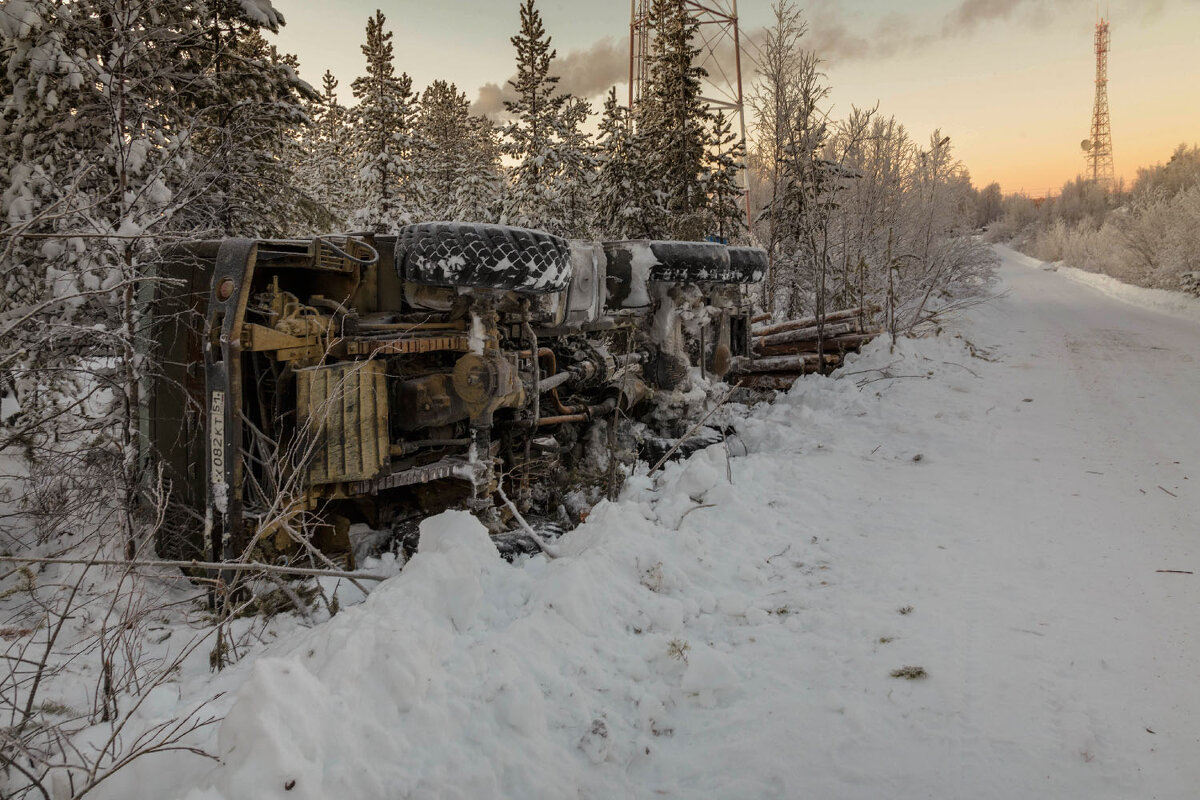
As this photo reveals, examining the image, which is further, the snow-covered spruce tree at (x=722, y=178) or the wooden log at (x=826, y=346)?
the snow-covered spruce tree at (x=722, y=178)

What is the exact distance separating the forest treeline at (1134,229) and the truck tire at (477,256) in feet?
68.9

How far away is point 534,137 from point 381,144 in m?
4.75

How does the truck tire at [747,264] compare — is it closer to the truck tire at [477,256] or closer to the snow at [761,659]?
the snow at [761,659]

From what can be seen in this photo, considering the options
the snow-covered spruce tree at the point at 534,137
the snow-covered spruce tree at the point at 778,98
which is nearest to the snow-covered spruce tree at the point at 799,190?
the snow-covered spruce tree at the point at 778,98

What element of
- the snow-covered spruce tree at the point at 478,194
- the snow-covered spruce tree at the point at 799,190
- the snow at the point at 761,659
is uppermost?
the snow-covered spruce tree at the point at 478,194

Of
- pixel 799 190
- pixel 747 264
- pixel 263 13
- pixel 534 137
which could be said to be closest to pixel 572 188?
pixel 534 137

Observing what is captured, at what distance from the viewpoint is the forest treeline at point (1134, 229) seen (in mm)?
20219

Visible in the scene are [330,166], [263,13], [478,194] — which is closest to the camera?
[263,13]

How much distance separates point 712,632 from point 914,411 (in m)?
4.80

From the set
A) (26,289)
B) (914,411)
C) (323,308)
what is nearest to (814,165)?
(914,411)

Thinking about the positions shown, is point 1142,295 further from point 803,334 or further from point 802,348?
point 803,334

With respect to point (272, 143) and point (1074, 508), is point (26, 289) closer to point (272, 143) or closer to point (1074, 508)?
point (272, 143)

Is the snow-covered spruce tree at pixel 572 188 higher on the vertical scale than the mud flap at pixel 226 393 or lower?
higher

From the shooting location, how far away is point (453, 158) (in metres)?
30.8
